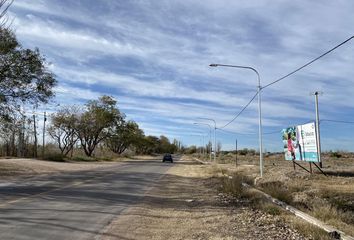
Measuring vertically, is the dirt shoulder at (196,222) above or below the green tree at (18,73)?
below

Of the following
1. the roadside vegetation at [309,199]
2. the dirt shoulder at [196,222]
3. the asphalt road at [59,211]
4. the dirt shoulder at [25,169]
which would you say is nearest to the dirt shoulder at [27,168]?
the dirt shoulder at [25,169]

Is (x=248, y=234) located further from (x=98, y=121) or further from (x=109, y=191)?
(x=98, y=121)

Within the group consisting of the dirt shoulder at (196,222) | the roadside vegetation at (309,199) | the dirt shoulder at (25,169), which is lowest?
the dirt shoulder at (196,222)

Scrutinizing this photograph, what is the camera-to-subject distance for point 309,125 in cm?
3400

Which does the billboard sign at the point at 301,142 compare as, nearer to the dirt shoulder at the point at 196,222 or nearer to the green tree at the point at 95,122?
the dirt shoulder at the point at 196,222

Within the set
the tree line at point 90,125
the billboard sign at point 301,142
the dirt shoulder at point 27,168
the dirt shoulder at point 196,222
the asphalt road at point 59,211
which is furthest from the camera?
the tree line at point 90,125

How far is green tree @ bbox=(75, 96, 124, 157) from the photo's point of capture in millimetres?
80875

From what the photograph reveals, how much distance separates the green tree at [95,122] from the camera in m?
80.9

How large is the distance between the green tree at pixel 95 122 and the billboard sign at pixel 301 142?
155 feet

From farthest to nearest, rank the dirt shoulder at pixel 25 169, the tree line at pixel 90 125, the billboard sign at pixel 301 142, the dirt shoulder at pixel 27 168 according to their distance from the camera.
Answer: the tree line at pixel 90 125 → the billboard sign at pixel 301 142 → the dirt shoulder at pixel 27 168 → the dirt shoulder at pixel 25 169

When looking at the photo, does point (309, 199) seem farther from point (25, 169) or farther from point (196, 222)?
point (25, 169)

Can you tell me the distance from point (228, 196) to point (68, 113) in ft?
205

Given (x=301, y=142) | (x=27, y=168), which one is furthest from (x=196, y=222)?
(x=27, y=168)

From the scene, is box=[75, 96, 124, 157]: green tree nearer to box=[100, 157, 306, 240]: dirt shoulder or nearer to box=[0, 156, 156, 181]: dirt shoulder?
box=[0, 156, 156, 181]: dirt shoulder
